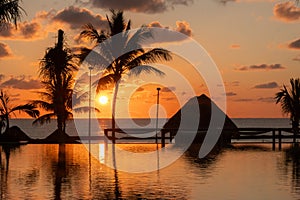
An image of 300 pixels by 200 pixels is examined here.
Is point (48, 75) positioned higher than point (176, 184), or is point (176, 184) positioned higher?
point (48, 75)

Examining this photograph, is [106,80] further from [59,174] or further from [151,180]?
[151,180]

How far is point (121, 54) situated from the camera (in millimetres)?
38531

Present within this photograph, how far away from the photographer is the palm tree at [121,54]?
127 feet

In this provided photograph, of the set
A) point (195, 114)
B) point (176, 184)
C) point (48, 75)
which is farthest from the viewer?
point (195, 114)

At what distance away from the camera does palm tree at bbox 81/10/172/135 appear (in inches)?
1523

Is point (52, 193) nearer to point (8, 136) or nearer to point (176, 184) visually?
point (176, 184)

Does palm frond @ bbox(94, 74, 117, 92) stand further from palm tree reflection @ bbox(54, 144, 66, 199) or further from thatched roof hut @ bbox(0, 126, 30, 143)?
palm tree reflection @ bbox(54, 144, 66, 199)

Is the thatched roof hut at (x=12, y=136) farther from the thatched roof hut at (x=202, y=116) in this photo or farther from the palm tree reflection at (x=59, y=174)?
the thatched roof hut at (x=202, y=116)

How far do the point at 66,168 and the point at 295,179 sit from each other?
29.8 feet

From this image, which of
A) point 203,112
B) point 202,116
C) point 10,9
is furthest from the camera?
point 203,112

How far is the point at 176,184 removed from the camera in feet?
57.1

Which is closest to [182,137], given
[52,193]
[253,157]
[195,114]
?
[195,114]

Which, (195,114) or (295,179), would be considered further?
(195,114)

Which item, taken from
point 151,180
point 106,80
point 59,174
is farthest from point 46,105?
→ point 151,180
